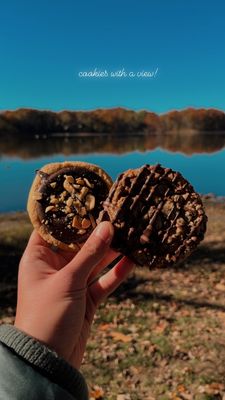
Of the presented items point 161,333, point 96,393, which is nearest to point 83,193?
point 96,393

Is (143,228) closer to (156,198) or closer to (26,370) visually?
(156,198)

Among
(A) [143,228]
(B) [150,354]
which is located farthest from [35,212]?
(B) [150,354]

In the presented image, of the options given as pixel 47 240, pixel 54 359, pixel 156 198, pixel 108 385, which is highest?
pixel 156 198

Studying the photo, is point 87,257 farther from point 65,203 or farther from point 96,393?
point 96,393

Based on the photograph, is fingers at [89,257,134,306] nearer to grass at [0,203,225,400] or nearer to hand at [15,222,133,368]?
hand at [15,222,133,368]

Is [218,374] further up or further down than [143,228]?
further down

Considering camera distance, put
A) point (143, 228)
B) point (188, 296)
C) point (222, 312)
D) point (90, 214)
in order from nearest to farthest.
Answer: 1. point (143, 228)
2. point (90, 214)
3. point (222, 312)
4. point (188, 296)

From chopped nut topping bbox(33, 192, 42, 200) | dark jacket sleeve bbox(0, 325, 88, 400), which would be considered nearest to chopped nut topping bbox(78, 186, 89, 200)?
chopped nut topping bbox(33, 192, 42, 200)
